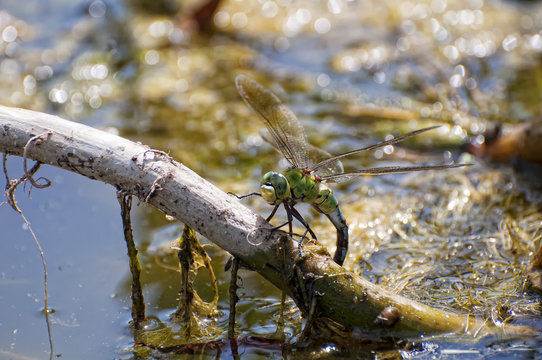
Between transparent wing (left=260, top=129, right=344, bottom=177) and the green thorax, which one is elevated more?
transparent wing (left=260, top=129, right=344, bottom=177)

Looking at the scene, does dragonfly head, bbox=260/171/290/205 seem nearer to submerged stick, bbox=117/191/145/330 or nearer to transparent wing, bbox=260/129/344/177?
transparent wing, bbox=260/129/344/177

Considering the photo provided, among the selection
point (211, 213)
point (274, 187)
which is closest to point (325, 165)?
point (274, 187)

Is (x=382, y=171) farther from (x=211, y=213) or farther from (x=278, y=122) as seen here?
(x=211, y=213)

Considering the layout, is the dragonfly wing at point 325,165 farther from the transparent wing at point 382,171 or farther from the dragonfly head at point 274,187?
the dragonfly head at point 274,187

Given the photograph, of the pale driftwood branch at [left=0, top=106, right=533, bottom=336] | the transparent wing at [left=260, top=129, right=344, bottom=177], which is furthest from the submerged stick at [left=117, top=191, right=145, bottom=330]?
the transparent wing at [left=260, top=129, right=344, bottom=177]

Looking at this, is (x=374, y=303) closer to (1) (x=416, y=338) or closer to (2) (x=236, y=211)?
(1) (x=416, y=338)

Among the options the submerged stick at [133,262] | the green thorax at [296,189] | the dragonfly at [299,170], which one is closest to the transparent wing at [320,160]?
the dragonfly at [299,170]
